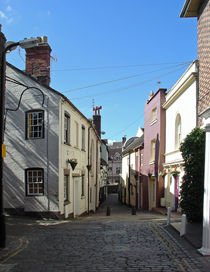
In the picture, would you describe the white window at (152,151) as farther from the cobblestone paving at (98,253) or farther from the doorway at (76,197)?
Result: the cobblestone paving at (98,253)

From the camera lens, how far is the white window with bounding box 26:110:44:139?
52.8 ft

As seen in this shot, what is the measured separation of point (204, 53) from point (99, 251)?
8.83 metres

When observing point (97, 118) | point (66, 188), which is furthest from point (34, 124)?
point (97, 118)

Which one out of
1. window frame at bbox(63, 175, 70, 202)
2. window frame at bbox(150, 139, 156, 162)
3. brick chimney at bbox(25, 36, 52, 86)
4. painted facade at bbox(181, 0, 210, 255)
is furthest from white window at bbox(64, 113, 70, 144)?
window frame at bbox(150, 139, 156, 162)

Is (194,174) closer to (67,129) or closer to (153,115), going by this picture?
(67,129)

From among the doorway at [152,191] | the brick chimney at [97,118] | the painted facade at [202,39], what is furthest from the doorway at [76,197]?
the brick chimney at [97,118]

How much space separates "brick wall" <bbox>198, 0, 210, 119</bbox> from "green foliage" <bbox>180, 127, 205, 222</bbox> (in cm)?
149

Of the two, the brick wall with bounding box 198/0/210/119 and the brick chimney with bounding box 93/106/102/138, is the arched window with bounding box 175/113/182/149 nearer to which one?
the brick wall with bounding box 198/0/210/119

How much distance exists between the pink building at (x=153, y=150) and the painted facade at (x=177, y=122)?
2.61 feet

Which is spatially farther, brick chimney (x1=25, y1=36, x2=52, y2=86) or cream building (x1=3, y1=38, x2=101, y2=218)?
brick chimney (x1=25, y1=36, x2=52, y2=86)

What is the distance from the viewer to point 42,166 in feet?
51.9

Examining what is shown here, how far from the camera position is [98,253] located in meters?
7.59

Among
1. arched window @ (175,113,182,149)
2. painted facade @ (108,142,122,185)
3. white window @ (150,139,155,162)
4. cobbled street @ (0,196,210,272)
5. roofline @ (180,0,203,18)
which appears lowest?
painted facade @ (108,142,122,185)

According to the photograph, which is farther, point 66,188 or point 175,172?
point 66,188
